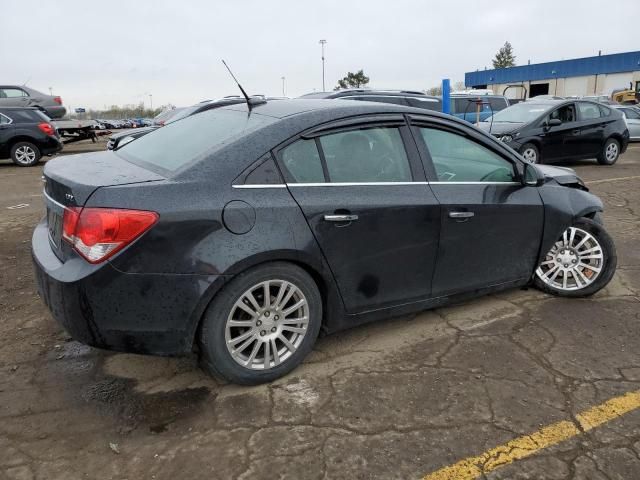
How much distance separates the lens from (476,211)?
3.42 meters

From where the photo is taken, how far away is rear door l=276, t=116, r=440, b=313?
2.90m

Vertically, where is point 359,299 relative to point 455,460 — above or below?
above


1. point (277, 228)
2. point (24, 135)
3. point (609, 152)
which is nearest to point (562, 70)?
point (609, 152)

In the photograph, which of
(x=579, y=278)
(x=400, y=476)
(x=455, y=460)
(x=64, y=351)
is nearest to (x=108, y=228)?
(x=64, y=351)

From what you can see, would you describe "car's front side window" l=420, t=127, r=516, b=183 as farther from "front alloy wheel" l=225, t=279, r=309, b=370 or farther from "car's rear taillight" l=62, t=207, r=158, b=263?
"car's rear taillight" l=62, t=207, r=158, b=263

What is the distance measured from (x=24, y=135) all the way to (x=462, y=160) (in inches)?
509

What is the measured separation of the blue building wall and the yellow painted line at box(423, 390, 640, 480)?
56645 millimetres

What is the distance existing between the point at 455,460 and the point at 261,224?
1442 millimetres

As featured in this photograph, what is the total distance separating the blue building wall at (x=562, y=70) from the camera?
50.3 metres

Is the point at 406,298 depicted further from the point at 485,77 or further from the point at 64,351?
the point at 485,77

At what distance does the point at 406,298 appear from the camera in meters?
3.31

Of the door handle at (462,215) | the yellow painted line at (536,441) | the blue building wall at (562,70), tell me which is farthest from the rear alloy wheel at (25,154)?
the blue building wall at (562,70)

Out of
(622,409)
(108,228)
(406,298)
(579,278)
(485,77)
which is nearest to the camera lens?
(108,228)

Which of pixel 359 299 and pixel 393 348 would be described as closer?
pixel 359 299
